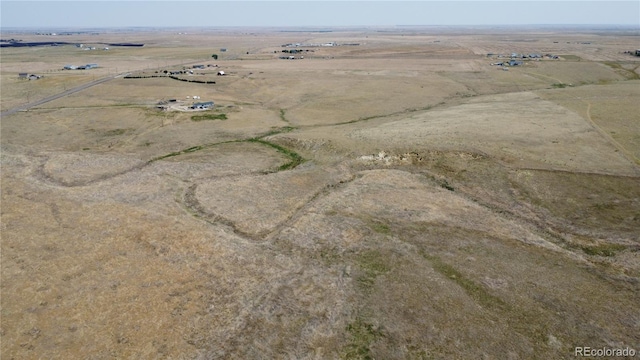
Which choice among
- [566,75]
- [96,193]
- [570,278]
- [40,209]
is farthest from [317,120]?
[566,75]

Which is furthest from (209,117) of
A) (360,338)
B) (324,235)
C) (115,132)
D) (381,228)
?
(360,338)

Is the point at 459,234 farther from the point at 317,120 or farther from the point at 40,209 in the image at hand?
A: the point at 317,120

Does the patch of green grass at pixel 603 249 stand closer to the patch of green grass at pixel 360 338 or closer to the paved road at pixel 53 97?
the patch of green grass at pixel 360 338

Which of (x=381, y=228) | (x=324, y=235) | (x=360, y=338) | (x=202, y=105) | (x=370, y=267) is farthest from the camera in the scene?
(x=202, y=105)

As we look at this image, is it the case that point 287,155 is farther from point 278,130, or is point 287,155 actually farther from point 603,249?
point 603,249

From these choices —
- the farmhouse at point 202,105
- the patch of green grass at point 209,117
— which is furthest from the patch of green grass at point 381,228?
the farmhouse at point 202,105

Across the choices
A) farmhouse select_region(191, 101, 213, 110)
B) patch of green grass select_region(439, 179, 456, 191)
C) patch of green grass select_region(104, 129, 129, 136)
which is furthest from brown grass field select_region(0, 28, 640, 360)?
farmhouse select_region(191, 101, 213, 110)
